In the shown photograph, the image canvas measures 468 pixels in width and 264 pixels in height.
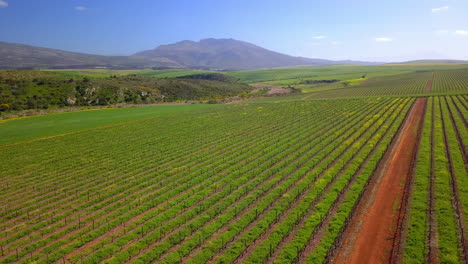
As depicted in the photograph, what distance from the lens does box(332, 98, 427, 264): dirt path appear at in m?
14.8

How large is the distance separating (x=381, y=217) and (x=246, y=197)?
31.9 ft

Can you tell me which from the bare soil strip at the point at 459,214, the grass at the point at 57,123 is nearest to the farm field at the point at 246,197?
the bare soil strip at the point at 459,214

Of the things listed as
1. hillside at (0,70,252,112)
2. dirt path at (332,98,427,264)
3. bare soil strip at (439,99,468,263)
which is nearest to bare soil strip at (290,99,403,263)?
dirt path at (332,98,427,264)

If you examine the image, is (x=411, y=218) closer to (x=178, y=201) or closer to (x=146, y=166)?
(x=178, y=201)

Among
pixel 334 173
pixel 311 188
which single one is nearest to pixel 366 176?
pixel 334 173

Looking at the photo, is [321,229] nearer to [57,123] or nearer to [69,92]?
[57,123]

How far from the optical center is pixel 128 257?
15.4 m

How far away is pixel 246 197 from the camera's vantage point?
22031 mm

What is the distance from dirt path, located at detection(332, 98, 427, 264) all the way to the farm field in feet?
0.27

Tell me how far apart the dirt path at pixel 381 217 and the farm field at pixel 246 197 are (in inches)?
3.3

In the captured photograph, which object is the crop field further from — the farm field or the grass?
the grass

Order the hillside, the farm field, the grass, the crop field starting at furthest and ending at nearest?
the hillside < the grass < the farm field < the crop field

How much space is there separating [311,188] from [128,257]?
14.8 m

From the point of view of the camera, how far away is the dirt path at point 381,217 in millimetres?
14789
